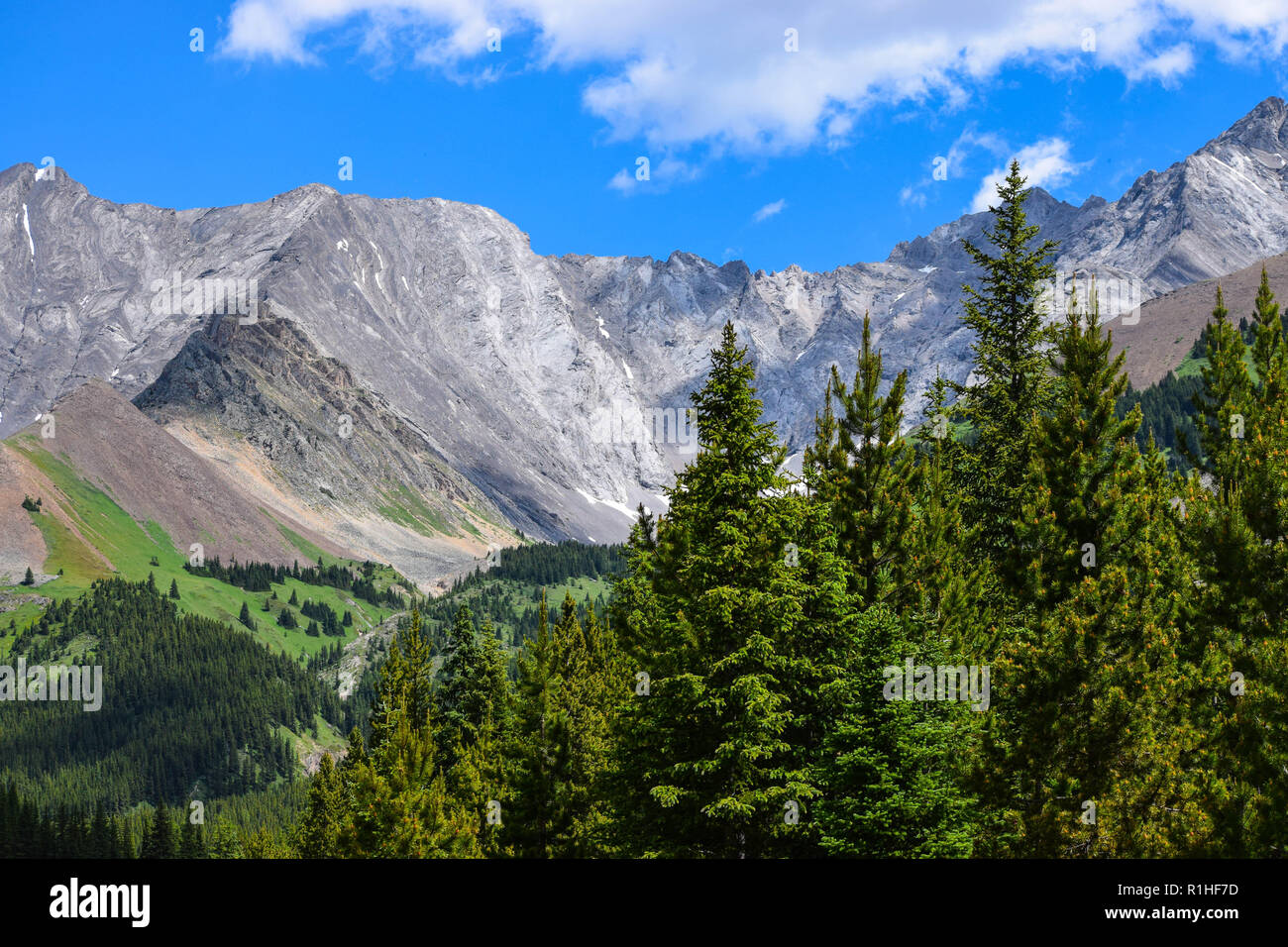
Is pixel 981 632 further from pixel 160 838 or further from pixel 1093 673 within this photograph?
pixel 160 838

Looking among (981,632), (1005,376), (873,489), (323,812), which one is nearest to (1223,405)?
(1005,376)

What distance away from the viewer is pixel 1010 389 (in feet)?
120

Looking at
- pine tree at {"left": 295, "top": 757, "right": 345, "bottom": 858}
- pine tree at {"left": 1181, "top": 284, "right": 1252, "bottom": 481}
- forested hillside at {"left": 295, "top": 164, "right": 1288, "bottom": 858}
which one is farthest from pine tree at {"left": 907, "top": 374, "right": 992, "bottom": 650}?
pine tree at {"left": 295, "top": 757, "right": 345, "bottom": 858}

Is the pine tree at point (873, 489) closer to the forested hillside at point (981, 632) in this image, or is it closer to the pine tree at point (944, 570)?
the forested hillside at point (981, 632)

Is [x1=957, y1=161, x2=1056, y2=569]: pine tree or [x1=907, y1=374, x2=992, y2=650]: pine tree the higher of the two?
[x1=957, y1=161, x2=1056, y2=569]: pine tree

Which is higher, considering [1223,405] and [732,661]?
[1223,405]

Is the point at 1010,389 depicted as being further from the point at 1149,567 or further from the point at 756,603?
the point at 756,603

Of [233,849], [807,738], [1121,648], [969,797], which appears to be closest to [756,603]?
[807,738]

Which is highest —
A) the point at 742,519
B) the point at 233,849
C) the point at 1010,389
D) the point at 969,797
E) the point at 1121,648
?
the point at 1010,389

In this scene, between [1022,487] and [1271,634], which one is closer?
[1271,634]

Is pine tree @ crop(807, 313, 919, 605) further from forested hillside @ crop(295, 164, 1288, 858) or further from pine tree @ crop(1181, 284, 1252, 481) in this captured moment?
pine tree @ crop(1181, 284, 1252, 481)

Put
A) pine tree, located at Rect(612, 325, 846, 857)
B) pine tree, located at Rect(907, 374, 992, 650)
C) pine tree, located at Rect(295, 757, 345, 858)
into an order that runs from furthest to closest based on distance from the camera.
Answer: pine tree, located at Rect(295, 757, 345, 858) → pine tree, located at Rect(907, 374, 992, 650) → pine tree, located at Rect(612, 325, 846, 857)
